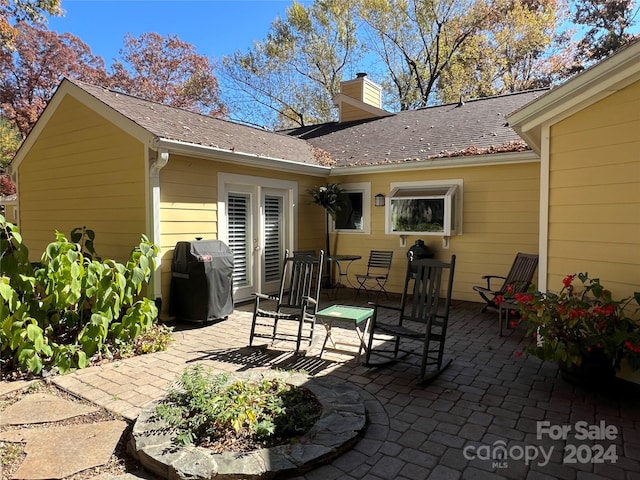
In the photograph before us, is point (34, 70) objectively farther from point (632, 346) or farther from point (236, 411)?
point (632, 346)

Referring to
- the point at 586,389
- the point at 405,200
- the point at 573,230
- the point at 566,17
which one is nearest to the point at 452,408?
the point at 586,389

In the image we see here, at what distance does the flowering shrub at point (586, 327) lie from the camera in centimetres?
309

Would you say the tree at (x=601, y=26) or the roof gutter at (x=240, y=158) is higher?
the tree at (x=601, y=26)

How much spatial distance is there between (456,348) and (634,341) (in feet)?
6.02

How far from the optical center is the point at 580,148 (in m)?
3.89

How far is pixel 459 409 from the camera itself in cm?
308

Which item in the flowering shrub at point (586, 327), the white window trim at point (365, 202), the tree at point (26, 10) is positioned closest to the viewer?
the flowering shrub at point (586, 327)

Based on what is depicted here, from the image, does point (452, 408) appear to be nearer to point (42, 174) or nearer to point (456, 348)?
point (456, 348)

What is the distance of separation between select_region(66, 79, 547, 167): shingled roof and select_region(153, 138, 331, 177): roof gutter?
0.11 m

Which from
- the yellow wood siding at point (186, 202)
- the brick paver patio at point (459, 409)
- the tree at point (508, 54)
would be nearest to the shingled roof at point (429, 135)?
the yellow wood siding at point (186, 202)

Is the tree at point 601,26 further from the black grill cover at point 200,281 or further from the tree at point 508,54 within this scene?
the black grill cover at point 200,281

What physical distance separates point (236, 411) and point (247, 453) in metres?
0.34

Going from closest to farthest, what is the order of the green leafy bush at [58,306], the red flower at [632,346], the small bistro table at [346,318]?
the red flower at [632,346] < the green leafy bush at [58,306] < the small bistro table at [346,318]

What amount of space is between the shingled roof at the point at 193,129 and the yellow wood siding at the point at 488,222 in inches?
95.8
